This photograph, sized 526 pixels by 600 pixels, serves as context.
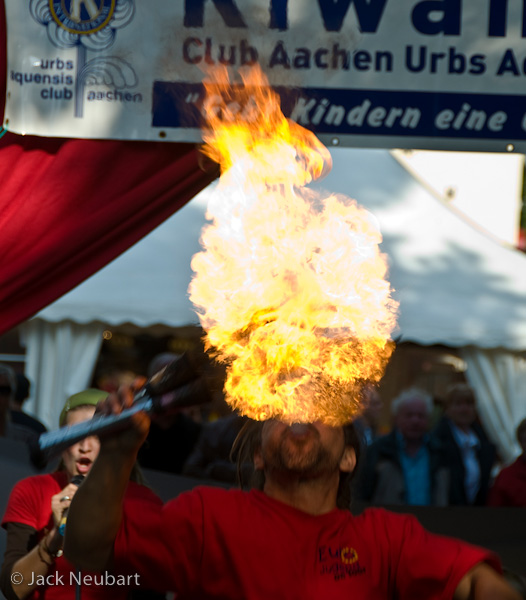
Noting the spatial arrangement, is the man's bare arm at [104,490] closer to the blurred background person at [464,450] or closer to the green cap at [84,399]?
the green cap at [84,399]

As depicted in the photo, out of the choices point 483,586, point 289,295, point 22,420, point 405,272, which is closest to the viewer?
point 483,586

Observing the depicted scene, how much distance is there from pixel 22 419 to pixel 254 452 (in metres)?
3.30

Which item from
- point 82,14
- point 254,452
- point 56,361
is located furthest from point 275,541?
point 56,361

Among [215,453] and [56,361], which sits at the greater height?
[56,361]

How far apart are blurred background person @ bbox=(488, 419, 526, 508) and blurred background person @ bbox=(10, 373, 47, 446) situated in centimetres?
259

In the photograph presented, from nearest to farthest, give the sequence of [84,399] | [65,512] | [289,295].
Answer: [289,295], [65,512], [84,399]

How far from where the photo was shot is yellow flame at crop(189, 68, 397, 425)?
2365 millimetres

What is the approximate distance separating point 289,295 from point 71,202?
1343mm

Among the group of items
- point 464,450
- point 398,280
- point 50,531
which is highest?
point 398,280

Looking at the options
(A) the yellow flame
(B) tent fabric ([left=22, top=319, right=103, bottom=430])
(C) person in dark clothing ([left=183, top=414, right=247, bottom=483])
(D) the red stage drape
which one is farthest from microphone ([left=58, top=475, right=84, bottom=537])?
(B) tent fabric ([left=22, top=319, right=103, bottom=430])

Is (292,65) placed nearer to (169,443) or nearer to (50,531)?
(50,531)

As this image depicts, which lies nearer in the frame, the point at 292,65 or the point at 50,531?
the point at 50,531

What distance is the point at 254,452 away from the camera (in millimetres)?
2496

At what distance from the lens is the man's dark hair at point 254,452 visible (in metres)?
2.49
